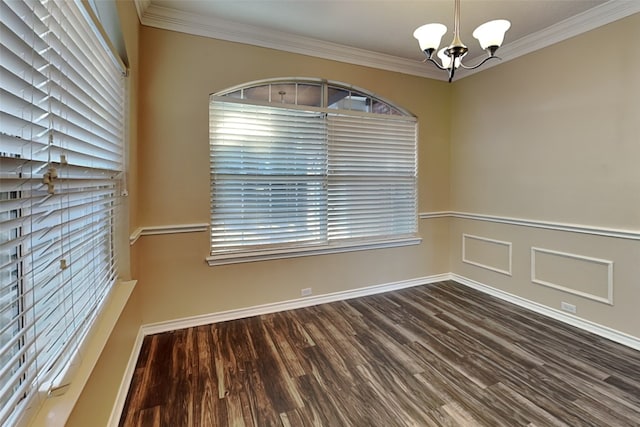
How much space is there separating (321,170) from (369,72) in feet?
4.25

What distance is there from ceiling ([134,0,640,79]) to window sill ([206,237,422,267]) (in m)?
2.04

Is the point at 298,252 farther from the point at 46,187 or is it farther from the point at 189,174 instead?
the point at 46,187

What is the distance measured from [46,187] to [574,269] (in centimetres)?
381

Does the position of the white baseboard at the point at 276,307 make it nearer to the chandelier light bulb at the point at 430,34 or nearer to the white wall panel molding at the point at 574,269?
the white wall panel molding at the point at 574,269

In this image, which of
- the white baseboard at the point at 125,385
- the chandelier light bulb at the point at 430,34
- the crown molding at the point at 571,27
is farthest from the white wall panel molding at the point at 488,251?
the white baseboard at the point at 125,385

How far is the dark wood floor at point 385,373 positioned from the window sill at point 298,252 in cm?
60

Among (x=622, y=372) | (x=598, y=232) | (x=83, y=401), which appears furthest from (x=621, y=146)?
(x=83, y=401)

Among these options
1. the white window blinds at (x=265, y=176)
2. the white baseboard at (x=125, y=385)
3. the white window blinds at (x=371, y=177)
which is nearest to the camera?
the white baseboard at (x=125, y=385)

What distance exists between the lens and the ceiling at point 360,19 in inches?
96.7

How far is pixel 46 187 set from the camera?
38.2 inches

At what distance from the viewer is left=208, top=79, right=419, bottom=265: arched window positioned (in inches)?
114

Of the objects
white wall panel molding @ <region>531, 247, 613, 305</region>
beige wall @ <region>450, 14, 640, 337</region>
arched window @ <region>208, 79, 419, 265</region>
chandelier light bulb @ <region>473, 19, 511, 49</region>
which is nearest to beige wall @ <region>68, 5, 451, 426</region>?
arched window @ <region>208, 79, 419, 265</region>

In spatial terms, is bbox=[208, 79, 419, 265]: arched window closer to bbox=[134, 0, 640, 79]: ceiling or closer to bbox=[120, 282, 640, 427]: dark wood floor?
bbox=[134, 0, 640, 79]: ceiling

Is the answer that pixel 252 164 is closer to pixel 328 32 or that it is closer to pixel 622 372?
pixel 328 32
